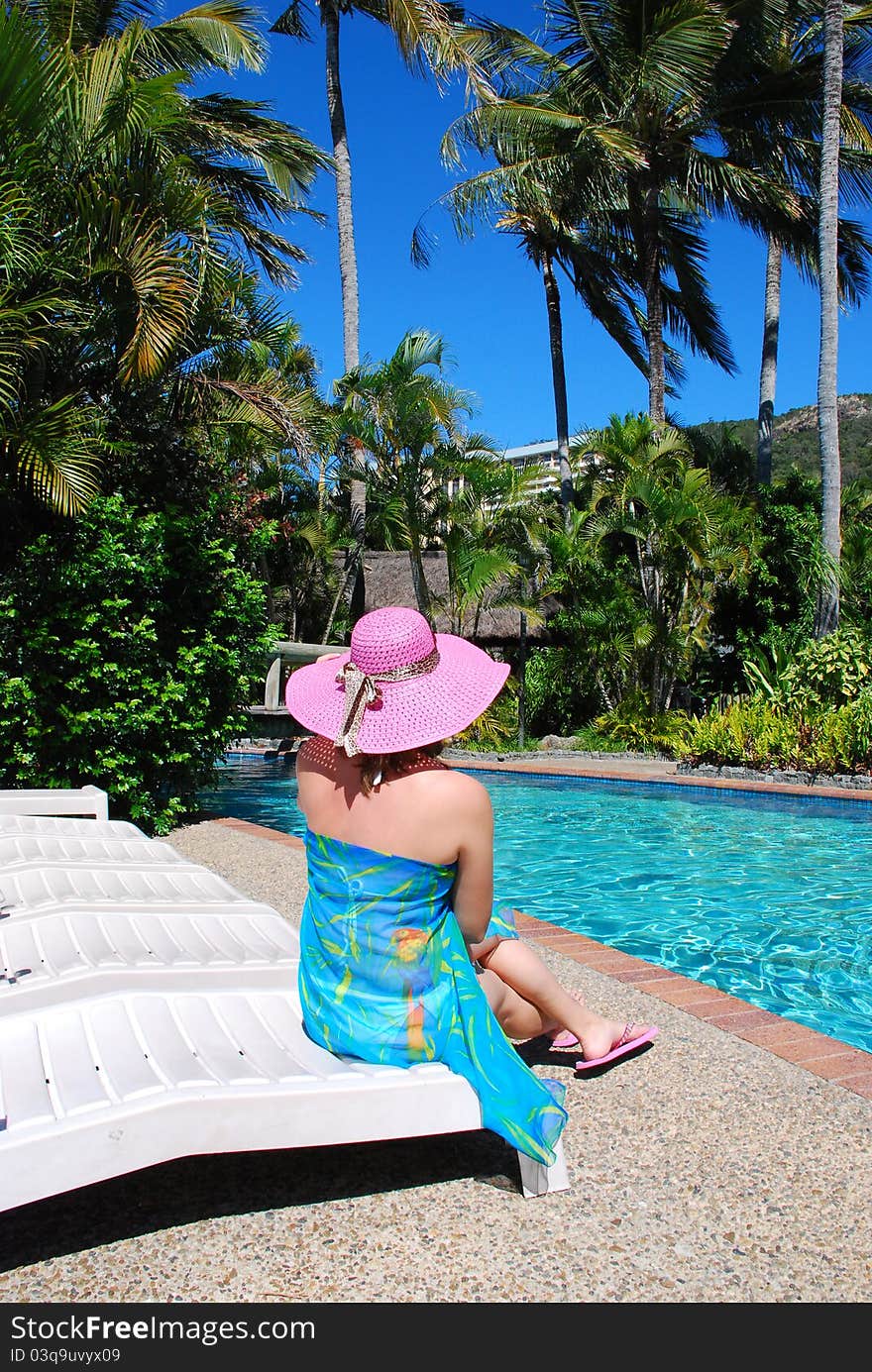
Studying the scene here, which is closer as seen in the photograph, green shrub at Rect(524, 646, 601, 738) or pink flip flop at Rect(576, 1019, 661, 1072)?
pink flip flop at Rect(576, 1019, 661, 1072)

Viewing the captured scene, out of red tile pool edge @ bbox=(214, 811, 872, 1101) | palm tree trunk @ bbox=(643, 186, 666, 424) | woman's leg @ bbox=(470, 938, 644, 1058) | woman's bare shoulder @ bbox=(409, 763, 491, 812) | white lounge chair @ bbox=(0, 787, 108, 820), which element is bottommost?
red tile pool edge @ bbox=(214, 811, 872, 1101)

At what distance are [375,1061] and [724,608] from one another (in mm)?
16818

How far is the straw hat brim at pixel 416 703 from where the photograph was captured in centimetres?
227

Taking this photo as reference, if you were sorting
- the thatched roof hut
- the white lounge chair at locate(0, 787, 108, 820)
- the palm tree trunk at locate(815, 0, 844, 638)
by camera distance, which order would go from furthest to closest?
the thatched roof hut → the palm tree trunk at locate(815, 0, 844, 638) → the white lounge chair at locate(0, 787, 108, 820)

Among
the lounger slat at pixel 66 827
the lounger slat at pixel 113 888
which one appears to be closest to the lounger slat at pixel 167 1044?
the lounger slat at pixel 113 888

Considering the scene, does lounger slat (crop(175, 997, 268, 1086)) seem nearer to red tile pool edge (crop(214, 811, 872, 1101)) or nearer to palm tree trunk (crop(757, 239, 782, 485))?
red tile pool edge (crop(214, 811, 872, 1101))

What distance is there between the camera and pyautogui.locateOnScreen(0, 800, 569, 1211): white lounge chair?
1.94m

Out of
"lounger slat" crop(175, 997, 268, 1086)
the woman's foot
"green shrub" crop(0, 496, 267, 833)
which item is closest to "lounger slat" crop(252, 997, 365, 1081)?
"lounger slat" crop(175, 997, 268, 1086)

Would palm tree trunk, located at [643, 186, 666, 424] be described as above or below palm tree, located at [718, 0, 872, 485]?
below

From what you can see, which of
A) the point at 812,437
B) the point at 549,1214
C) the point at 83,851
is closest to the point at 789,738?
the point at 83,851

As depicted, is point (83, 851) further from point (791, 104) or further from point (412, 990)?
point (791, 104)

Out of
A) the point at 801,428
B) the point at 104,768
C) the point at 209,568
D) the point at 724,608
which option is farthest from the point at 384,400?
the point at 801,428

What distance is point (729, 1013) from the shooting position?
142 inches

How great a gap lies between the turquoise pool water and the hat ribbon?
9.94ft
